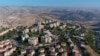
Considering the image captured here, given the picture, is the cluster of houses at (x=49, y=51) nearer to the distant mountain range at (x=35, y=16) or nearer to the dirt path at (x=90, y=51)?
the dirt path at (x=90, y=51)

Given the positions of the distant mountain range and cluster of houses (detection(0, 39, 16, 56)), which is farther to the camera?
the distant mountain range

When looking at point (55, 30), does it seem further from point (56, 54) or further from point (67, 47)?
point (56, 54)

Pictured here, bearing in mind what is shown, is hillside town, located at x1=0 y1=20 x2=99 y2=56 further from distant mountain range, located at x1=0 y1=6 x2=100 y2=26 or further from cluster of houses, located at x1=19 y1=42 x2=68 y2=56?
distant mountain range, located at x1=0 y1=6 x2=100 y2=26

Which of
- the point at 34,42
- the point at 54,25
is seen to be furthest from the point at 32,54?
the point at 54,25

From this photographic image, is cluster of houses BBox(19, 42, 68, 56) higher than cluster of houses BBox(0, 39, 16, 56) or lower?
higher

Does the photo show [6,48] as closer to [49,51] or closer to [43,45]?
[43,45]

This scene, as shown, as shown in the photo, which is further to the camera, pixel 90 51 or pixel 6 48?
pixel 6 48

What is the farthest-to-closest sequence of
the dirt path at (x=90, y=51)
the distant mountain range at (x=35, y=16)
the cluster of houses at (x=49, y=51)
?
the distant mountain range at (x=35, y=16), the dirt path at (x=90, y=51), the cluster of houses at (x=49, y=51)

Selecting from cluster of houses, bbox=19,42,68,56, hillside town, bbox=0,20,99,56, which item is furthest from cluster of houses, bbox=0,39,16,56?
cluster of houses, bbox=19,42,68,56

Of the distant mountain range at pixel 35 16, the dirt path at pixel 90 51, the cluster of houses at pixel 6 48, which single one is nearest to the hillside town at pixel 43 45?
the cluster of houses at pixel 6 48

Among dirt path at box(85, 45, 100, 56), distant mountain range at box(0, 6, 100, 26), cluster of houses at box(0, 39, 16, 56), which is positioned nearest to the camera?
cluster of houses at box(0, 39, 16, 56)

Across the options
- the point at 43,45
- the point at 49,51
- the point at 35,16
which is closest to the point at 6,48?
the point at 43,45
